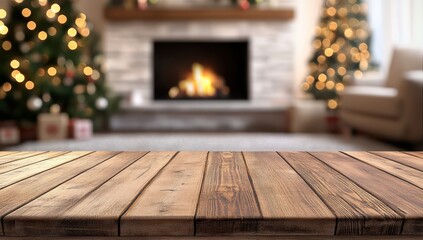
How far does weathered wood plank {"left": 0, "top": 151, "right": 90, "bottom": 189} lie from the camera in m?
1.18

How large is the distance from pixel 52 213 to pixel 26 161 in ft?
2.28

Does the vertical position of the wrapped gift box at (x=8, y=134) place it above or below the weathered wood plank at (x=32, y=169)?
below

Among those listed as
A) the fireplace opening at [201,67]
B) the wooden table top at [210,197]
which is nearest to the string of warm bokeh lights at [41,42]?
the fireplace opening at [201,67]

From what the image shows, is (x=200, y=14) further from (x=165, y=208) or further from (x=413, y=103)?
(x=165, y=208)

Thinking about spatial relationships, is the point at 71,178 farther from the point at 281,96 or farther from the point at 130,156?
the point at 281,96

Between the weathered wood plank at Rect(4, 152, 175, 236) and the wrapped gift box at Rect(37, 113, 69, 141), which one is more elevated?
the weathered wood plank at Rect(4, 152, 175, 236)

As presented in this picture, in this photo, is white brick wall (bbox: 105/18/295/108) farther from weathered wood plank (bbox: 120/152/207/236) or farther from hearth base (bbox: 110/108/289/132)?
weathered wood plank (bbox: 120/152/207/236)

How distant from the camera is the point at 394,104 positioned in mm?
3607

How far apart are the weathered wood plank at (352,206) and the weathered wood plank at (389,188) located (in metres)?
0.02

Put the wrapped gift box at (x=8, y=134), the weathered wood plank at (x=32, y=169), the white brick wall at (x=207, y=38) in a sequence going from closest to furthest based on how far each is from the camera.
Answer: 1. the weathered wood plank at (x=32, y=169)
2. the wrapped gift box at (x=8, y=134)
3. the white brick wall at (x=207, y=38)

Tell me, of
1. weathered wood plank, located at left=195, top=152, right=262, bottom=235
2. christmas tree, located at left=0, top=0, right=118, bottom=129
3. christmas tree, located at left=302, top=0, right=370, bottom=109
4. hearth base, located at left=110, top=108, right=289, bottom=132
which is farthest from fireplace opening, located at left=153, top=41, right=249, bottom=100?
weathered wood plank, located at left=195, top=152, right=262, bottom=235

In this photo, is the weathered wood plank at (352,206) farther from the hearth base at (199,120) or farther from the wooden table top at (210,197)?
the hearth base at (199,120)

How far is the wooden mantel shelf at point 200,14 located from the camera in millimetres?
5727

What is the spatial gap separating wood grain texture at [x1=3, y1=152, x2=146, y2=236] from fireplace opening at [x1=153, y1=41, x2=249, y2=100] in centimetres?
490
